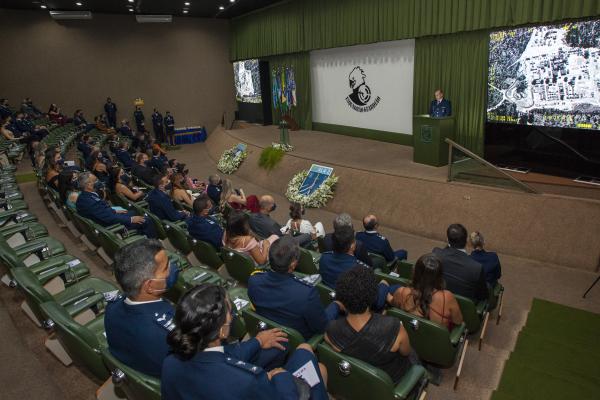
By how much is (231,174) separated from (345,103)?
387cm

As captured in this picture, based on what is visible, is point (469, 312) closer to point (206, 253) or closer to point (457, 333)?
point (457, 333)

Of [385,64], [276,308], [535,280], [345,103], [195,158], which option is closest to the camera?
[276,308]

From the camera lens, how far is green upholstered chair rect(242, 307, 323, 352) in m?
2.21

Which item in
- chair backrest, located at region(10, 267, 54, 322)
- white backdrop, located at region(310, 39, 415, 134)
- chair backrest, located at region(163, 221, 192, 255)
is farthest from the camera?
white backdrop, located at region(310, 39, 415, 134)

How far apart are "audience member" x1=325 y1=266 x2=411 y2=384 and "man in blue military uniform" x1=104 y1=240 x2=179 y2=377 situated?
840 mm

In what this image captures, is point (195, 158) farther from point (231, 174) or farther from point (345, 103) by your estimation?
point (345, 103)

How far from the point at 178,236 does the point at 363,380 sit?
120 inches

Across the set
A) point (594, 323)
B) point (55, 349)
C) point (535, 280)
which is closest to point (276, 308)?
point (55, 349)

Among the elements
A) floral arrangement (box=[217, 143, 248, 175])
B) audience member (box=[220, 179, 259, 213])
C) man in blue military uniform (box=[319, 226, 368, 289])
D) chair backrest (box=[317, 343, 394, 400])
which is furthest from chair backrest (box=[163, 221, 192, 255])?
floral arrangement (box=[217, 143, 248, 175])

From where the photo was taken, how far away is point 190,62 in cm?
1661

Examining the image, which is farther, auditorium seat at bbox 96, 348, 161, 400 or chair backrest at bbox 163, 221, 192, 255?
chair backrest at bbox 163, 221, 192, 255

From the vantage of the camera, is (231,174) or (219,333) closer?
(219,333)

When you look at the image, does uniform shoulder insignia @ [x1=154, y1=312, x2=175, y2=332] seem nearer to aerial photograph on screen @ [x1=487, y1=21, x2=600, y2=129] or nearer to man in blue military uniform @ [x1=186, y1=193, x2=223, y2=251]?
man in blue military uniform @ [x1=186, y1=193, x2=223, y2=251]

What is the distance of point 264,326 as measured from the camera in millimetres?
2352
